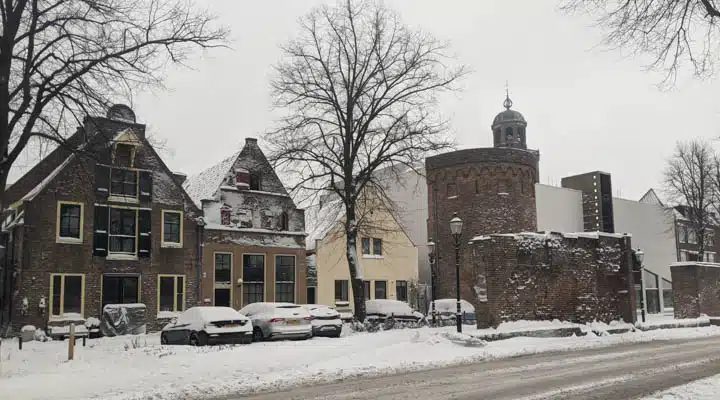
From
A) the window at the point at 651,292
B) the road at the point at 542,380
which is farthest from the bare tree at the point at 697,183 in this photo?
the road at the point at 542,380

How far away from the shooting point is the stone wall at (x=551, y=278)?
23328mm

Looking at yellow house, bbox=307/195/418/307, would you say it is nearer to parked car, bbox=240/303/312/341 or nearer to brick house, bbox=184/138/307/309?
brick house, bbox=184/138/307/309

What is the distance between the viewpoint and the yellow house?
3931 centimetres

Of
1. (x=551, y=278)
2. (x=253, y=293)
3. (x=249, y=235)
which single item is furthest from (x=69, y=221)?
(x=551, y=278)

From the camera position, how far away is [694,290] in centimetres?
3312

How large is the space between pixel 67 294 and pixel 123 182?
5.90m

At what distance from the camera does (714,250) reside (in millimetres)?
67562

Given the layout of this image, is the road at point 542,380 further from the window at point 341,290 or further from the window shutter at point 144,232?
the window at point 341,290

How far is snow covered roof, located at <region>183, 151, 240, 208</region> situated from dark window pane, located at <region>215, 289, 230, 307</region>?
16.0 ft

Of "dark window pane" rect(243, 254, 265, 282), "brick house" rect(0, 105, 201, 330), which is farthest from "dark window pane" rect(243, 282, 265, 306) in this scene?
"brick house" rect(0, 105, 201, 330)

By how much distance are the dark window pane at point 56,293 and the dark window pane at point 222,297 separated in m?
7.90

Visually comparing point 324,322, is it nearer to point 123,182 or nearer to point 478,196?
point 123,182

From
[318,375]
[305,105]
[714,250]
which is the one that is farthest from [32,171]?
[714,250]

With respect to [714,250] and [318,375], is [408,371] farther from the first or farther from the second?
[714,250]
